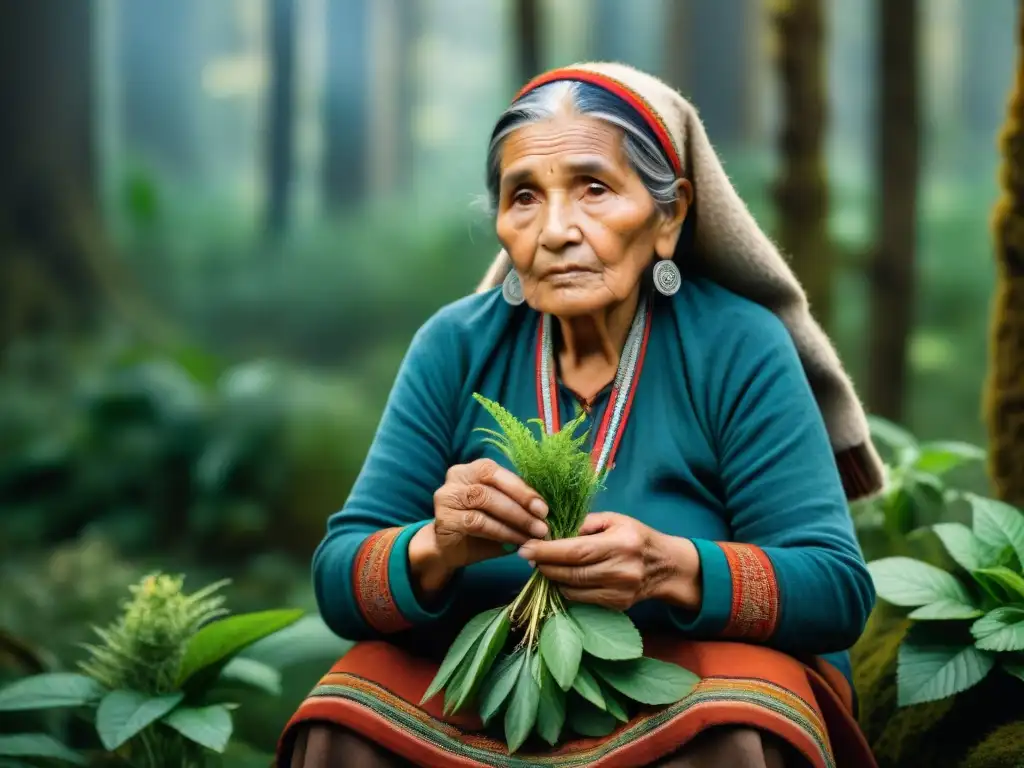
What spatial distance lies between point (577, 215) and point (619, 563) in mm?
706

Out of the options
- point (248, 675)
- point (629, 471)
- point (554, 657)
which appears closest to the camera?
point (554, 657)

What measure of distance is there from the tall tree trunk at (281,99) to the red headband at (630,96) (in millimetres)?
7866

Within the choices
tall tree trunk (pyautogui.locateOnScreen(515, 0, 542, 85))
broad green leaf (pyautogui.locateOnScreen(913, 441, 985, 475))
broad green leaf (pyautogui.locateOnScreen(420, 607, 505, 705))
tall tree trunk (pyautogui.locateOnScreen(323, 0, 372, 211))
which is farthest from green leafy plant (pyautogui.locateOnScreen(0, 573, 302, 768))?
tall tree trunk (pyautogui.locateOnScreen(323, 0, 372, 211))

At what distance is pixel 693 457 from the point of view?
2.45 m

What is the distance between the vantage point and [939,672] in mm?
2691

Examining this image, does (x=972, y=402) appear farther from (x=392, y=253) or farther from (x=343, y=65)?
(x=343, y=65)

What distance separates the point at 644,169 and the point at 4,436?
5101mm

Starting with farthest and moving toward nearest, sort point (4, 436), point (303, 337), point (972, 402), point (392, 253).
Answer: point (392, 253)
point (303, 337)
point (972, 402)
point (4, 436)

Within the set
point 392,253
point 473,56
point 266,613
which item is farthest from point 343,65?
point 266,613

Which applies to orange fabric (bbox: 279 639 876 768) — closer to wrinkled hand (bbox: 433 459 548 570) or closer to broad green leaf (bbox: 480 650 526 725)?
broad green leaf (bbox: 480 650 526 725)

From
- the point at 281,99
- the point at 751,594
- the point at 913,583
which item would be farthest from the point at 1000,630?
the point at 281,99

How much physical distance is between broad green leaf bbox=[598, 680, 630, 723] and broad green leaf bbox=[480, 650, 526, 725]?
0.16m

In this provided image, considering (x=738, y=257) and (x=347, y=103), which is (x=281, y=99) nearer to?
(x=347, y=103)

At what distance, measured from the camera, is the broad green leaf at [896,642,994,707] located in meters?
2.65
